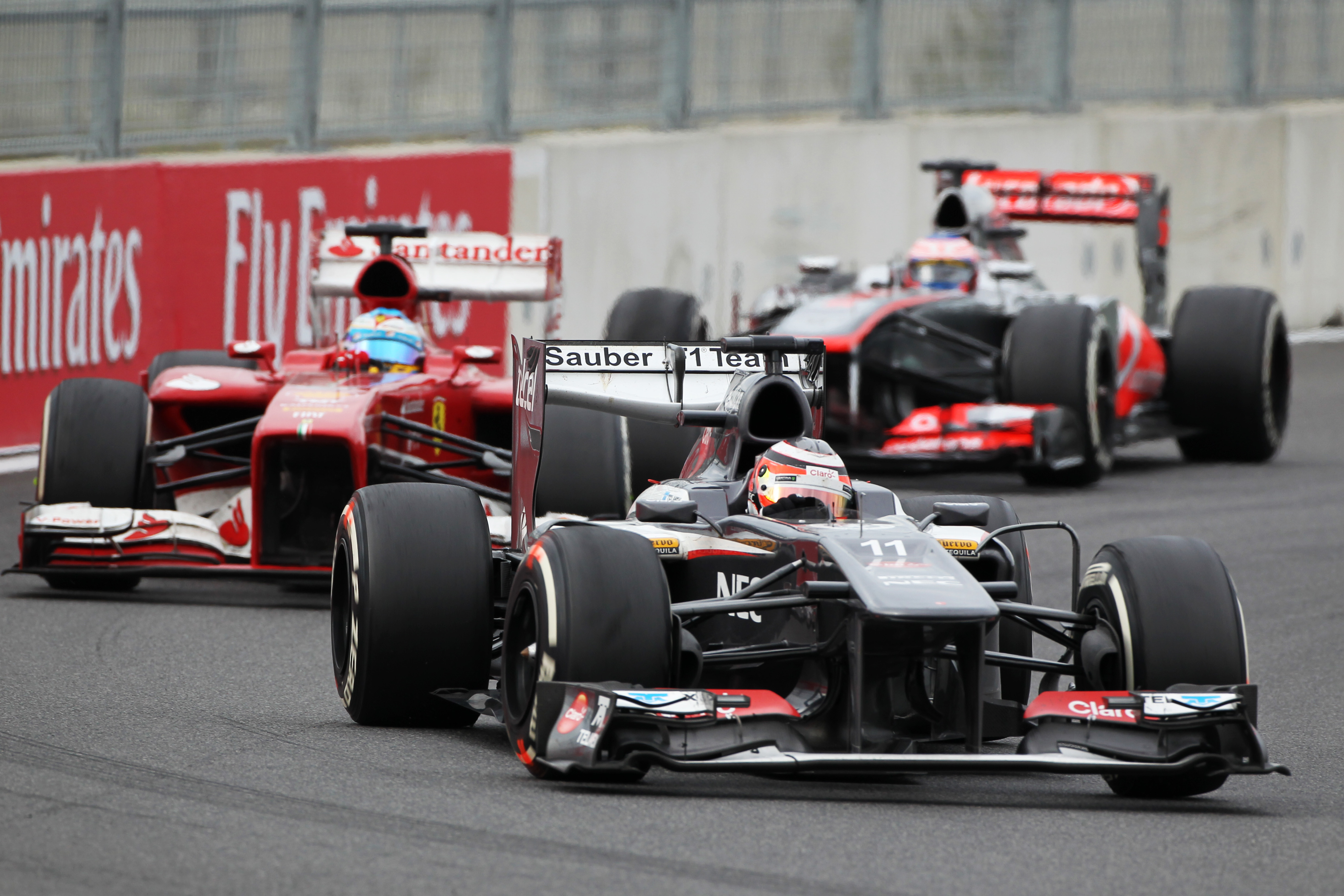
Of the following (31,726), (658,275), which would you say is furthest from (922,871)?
(658,275)

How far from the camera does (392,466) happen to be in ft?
37.7

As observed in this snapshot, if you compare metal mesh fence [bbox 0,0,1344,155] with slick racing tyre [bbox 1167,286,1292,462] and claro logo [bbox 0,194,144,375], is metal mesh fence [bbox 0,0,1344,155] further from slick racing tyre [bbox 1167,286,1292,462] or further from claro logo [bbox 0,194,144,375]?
slick racing tyre [bbox 1167,286,1292,462]

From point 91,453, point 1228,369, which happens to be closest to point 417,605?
point 91,453

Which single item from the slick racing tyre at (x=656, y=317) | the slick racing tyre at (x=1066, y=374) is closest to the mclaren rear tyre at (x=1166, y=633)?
the slick racing tyre at (x=1066, y=374)

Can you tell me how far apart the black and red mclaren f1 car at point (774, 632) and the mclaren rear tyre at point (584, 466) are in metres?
2.63

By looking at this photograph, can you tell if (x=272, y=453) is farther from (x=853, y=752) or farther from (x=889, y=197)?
(x=889, y=197)

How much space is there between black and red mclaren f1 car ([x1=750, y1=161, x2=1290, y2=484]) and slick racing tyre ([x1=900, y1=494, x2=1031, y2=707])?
7329 mm

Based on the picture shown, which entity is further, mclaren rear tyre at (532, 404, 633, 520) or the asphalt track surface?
mclaren rear tyre at (532, 404, 633, 520)

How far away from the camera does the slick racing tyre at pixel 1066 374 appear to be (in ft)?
52.4

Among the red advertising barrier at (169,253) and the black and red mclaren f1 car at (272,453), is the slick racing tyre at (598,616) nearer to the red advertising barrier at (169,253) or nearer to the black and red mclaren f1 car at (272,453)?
the black and red mclaren f1 car at (272,453)

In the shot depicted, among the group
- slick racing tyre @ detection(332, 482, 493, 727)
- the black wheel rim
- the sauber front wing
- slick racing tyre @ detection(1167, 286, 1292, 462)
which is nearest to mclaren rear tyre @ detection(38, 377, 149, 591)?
slick racing tyre @ detection(332, 482, 493, 727)

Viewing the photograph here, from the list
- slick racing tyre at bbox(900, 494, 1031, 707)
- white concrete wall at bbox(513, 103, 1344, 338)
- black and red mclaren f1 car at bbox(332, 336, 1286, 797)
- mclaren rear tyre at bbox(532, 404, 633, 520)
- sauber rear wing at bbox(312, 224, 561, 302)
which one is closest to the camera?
black and red mclaren f1 car at bbox(332, 336, 1286, 797)

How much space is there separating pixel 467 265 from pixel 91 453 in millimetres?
2935

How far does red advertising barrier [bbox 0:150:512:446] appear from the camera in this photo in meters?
15.7
